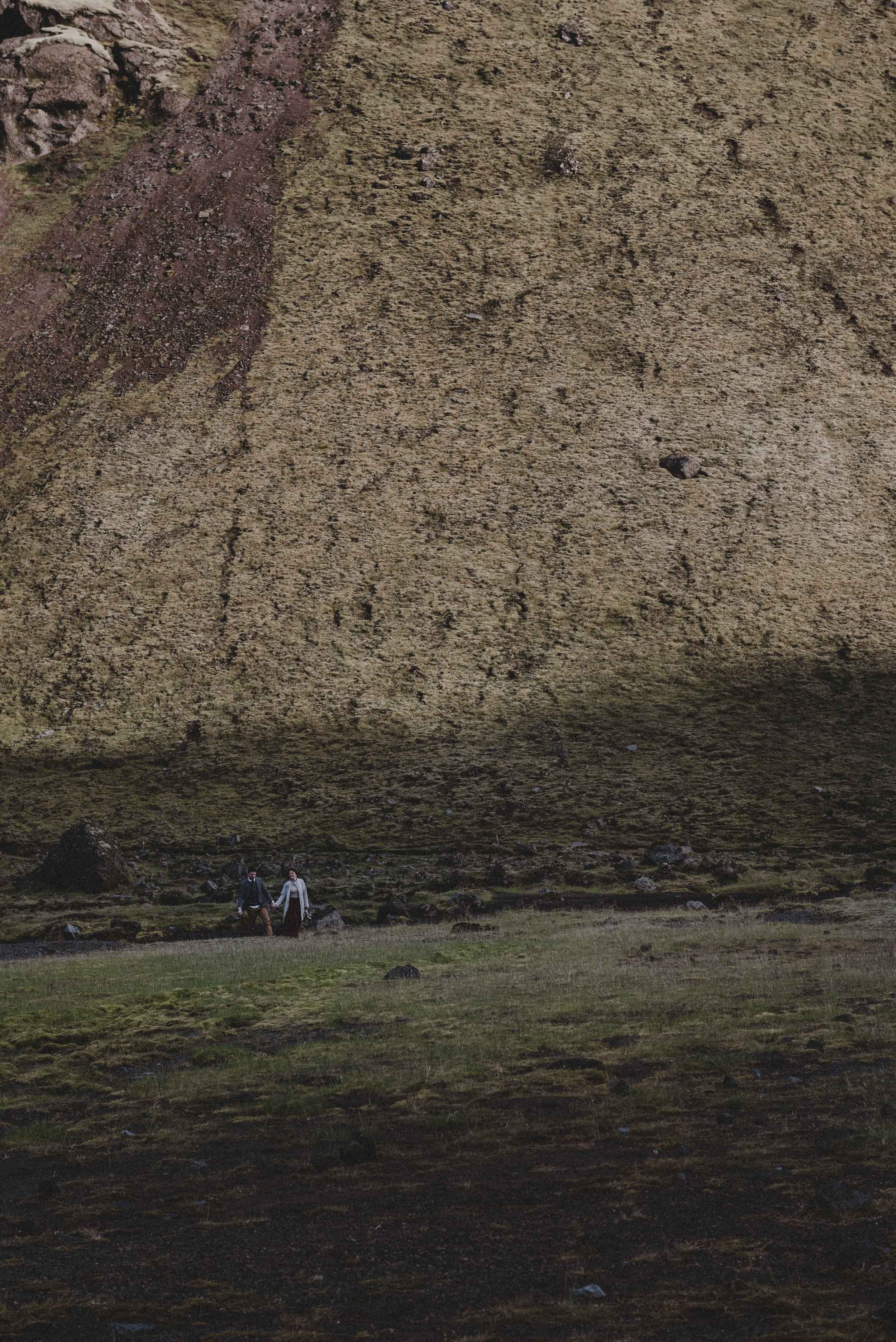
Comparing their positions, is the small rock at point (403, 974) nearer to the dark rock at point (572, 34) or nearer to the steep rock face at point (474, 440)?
Result: the steep rock face at point (474, 440)

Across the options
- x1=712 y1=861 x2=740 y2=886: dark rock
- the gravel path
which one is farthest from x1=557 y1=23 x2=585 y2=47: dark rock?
the gravel path

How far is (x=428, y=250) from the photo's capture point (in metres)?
76.8

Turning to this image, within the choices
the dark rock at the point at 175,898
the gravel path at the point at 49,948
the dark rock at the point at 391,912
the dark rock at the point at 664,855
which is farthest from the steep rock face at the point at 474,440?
the gravel path at the point at 49,948

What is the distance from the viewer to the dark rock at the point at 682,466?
208 feet

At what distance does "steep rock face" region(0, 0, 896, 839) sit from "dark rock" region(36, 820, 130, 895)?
6.70 meters

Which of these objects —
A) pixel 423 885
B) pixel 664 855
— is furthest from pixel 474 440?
pixel 423 885

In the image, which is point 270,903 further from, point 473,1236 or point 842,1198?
point 842,1198

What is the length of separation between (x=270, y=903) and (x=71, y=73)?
3337 inches

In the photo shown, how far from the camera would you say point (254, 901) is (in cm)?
2919

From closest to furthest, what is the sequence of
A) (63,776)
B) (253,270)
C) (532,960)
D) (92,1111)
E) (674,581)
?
(92,1111), (532,960), (63,776), (674,581), (253,270)

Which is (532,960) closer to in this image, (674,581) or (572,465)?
(674,581)

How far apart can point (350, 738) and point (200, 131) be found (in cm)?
5689

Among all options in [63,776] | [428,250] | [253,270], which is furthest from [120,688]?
[428,250]

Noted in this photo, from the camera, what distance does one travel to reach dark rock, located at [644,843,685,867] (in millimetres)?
37812
